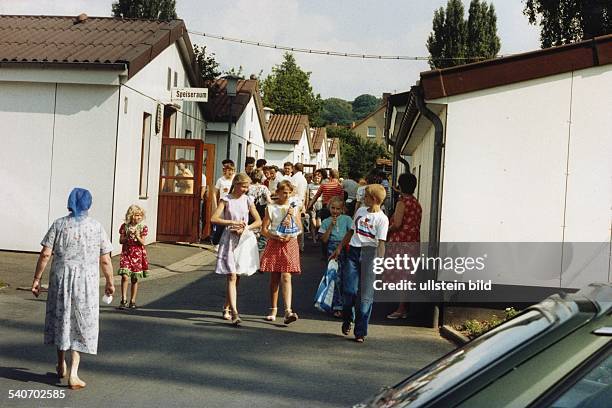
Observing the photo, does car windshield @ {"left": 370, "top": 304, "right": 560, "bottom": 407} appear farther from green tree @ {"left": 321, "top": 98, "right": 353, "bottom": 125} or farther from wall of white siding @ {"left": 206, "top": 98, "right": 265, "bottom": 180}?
green tree @ {"left": 321, "top": 98, "right": 353, "bottom": 125}

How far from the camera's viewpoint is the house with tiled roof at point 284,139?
53.3 metres

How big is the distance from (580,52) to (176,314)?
5.89 m

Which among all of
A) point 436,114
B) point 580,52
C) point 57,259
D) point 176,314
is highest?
point 580,52

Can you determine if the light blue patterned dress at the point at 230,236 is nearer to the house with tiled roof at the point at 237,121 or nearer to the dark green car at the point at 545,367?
the dark green car at the point at 545,367

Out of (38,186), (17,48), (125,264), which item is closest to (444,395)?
(125,264)

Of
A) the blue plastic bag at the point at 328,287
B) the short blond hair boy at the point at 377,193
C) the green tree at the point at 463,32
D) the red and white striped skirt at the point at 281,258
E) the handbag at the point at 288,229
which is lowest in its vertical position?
the blue plastic bag at the point at 328,287

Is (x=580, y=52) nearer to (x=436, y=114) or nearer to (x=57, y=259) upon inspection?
(x=436, y=114)

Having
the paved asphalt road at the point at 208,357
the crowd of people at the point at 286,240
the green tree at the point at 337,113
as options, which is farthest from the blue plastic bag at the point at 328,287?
the green tree at the point at 337,113

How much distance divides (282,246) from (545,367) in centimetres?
817

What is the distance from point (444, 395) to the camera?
2361 mm

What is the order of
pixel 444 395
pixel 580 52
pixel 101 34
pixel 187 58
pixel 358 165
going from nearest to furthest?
pixel 444 395 < pixel 580 52 < pixel 101 34 < pixel 187 58 < pixel 358 165

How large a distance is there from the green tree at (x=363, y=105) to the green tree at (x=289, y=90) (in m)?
85.4

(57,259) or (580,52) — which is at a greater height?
(580,52)

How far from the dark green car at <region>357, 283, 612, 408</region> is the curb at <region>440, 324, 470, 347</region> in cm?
696
